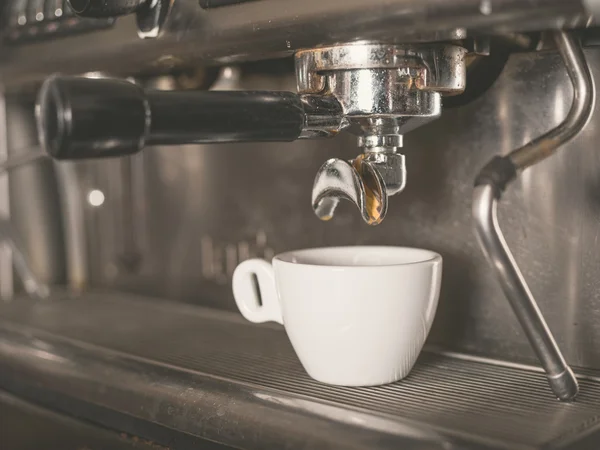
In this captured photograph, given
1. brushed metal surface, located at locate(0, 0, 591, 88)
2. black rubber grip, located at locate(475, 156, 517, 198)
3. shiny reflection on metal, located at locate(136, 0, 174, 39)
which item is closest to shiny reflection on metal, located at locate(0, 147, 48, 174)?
brushed metal surface, located at locate(0, 0, 591, 88)

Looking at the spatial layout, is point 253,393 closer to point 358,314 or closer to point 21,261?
point 358,314

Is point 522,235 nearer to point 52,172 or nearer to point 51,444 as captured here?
point 51,444

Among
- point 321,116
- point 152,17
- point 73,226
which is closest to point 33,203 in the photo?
point 73,226

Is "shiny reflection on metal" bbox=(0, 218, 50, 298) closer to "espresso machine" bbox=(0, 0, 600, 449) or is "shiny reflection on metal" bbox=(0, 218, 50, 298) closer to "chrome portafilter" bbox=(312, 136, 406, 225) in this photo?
"espresso machine" bbox=(0, 0, 600, 449)

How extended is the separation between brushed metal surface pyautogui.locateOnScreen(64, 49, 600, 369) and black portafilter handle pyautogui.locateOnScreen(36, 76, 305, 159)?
8.4 inches

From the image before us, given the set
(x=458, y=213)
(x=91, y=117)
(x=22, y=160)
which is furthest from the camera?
(x=22, y=160)

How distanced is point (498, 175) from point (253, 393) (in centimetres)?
19

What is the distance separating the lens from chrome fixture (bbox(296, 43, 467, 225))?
1.56 ft

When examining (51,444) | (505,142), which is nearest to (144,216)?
(51,444)

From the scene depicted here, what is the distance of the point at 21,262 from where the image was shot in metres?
0.87

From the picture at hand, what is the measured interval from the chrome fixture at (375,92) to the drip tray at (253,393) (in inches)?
4.4

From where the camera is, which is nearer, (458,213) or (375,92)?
(375,92)

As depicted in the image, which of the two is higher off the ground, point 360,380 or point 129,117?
point 129,117

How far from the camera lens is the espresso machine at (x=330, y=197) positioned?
42 centimetres
